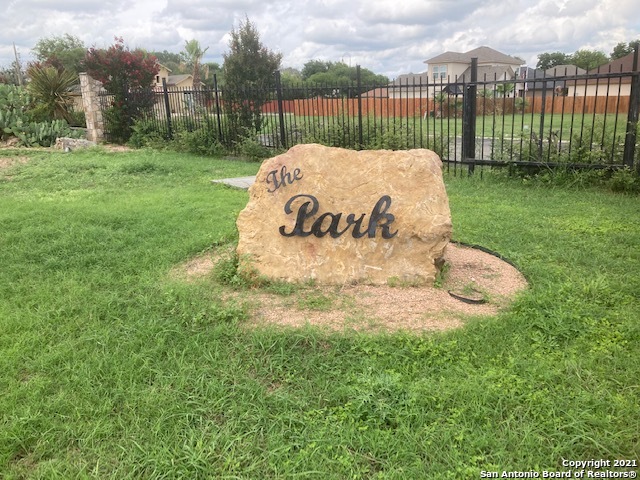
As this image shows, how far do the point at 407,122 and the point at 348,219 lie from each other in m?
6.23

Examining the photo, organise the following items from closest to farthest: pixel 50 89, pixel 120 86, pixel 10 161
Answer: pixel 10 161 < pixel 120 86 < pixel 50 89

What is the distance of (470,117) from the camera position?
900 cm

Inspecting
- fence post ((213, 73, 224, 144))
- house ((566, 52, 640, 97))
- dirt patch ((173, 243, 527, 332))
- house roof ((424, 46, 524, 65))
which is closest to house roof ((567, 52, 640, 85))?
house ((566, 52, 640, 97))

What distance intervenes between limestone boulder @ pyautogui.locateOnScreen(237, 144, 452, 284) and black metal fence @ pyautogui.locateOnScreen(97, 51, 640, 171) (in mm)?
3840

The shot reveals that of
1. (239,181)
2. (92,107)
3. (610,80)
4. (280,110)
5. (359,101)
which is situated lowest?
(239,181)

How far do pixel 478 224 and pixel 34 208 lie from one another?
5763 millimetres

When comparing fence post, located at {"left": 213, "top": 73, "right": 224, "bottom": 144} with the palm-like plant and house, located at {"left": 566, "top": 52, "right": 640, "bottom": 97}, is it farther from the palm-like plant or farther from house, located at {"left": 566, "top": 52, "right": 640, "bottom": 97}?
house, located at {"left": 566, "top": 52, "right": 640, "bottom": 97}

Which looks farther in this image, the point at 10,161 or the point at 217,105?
the point at 217,105

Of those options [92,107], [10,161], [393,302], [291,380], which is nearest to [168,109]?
[92,107]

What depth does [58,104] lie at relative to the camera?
17.8 m

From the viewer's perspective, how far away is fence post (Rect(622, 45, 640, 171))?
7320 millimetres

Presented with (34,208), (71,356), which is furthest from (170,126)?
(71,356)

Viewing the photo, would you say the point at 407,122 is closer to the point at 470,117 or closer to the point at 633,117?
the point at 470,117

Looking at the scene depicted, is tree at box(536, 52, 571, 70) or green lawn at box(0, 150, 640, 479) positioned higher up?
tree at box(536, 52, 571, 70)
